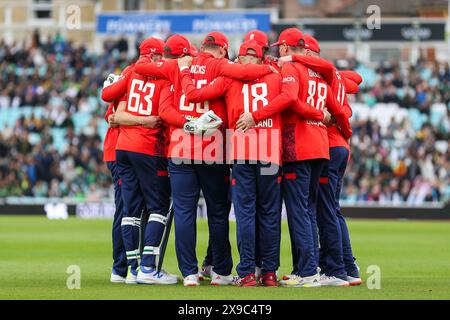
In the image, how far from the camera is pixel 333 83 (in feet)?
42.6

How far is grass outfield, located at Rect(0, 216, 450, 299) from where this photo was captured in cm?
1155

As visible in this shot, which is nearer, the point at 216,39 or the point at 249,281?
the point at 249,281

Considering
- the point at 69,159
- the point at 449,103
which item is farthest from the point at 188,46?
the point at 449,103

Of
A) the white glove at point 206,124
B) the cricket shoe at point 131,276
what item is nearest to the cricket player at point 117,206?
the cricket shoe at point 131,276

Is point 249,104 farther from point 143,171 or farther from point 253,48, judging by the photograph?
point 143,171

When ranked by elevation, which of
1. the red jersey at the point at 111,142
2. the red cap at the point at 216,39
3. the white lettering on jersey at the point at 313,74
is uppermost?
the red cap at the point at 216,39

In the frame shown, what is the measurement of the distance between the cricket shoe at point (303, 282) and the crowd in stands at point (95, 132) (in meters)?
20.4

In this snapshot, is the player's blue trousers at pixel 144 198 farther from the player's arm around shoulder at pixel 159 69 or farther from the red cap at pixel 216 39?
the red cap at pixel 216 39

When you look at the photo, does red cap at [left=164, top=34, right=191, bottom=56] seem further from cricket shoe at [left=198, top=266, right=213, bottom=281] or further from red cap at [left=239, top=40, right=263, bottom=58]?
cricket shoe at [left=198, top=266, right=213, bottom=281]

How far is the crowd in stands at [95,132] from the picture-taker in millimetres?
33188

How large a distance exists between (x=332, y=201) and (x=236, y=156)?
135 centimetres

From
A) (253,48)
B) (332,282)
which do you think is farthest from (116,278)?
(253,48)
